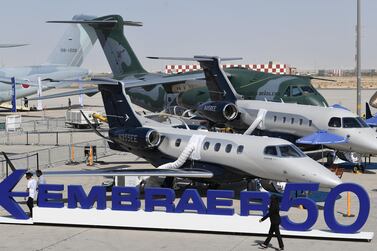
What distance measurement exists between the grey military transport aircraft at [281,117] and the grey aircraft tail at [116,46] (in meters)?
13.2

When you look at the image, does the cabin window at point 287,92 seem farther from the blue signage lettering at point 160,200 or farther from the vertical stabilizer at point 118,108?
the blue signage lettering at point 160,200

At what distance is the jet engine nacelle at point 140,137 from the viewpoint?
74.5ft

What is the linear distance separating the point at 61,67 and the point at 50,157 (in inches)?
1386

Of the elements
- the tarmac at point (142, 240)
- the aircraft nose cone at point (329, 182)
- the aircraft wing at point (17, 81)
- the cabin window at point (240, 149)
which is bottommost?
the tarmac at point (142, 240)

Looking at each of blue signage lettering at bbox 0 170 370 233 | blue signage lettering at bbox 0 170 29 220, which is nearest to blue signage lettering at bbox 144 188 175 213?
blue signage lettering at bbox 0 170 370 233

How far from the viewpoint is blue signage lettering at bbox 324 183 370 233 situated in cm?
1608

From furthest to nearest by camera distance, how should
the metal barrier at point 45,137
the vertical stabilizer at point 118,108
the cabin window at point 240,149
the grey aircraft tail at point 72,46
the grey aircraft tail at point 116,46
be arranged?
the grey aircraft tail at point 72,46 → the grey aircraft tail at point 116,46 → the metal barrier at point 45,137 → the vertical stabilizer at point 118,108 → the cabin window at point 240,149

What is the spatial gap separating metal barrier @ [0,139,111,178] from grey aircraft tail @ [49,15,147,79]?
31.9 ft

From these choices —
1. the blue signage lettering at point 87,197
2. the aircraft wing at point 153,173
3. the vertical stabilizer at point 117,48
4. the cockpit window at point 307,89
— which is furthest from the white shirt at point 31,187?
the vertical stabilizer at point 117,48

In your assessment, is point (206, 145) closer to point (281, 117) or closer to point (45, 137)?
point (281, 117)

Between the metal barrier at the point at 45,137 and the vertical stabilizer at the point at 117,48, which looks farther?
the vertical stabilizer at the point at 117,48

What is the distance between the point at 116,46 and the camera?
45.5 metres

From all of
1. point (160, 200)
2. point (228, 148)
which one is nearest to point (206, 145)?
point (228, 148)

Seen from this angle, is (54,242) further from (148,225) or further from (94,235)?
(148,225)
